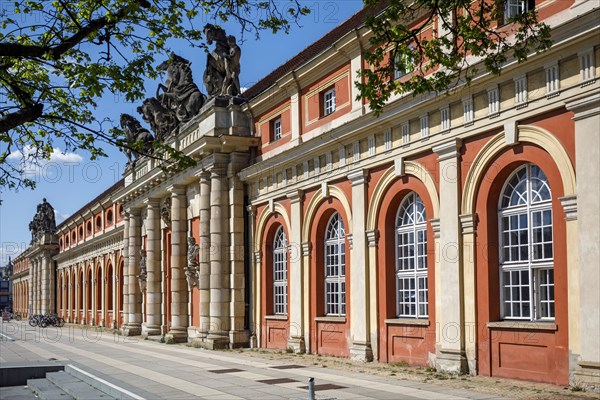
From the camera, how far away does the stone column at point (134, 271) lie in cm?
4566

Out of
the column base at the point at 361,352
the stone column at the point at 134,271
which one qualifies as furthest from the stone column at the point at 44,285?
the column base at the point at 361,352

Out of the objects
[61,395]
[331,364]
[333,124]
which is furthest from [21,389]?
[333,124]

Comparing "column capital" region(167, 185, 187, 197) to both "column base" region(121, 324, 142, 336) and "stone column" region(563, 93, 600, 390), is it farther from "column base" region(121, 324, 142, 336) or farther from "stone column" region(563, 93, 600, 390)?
"stone column" region(563, 93, 600, 390)

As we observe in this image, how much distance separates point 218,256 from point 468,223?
14.6 m

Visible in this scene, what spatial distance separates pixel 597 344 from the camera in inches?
590

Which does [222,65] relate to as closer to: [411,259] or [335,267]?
[335,267]

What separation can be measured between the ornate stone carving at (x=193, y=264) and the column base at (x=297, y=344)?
7.95 metres

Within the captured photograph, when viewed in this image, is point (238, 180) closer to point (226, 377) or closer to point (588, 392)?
point (226, 377)

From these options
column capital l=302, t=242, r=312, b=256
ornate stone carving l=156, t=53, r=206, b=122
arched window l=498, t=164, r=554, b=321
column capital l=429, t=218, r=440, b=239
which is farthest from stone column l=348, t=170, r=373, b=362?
ornate stone carving l=156, t=53, r=206, b=122

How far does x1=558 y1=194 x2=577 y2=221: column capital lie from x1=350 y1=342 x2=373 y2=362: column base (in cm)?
876

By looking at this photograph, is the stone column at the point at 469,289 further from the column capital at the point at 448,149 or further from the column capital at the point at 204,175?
the column capital at the point at 204,175

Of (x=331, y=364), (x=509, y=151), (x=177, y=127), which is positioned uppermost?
(x=177, y=127)

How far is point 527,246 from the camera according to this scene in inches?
688

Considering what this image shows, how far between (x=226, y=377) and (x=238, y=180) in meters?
12.4
